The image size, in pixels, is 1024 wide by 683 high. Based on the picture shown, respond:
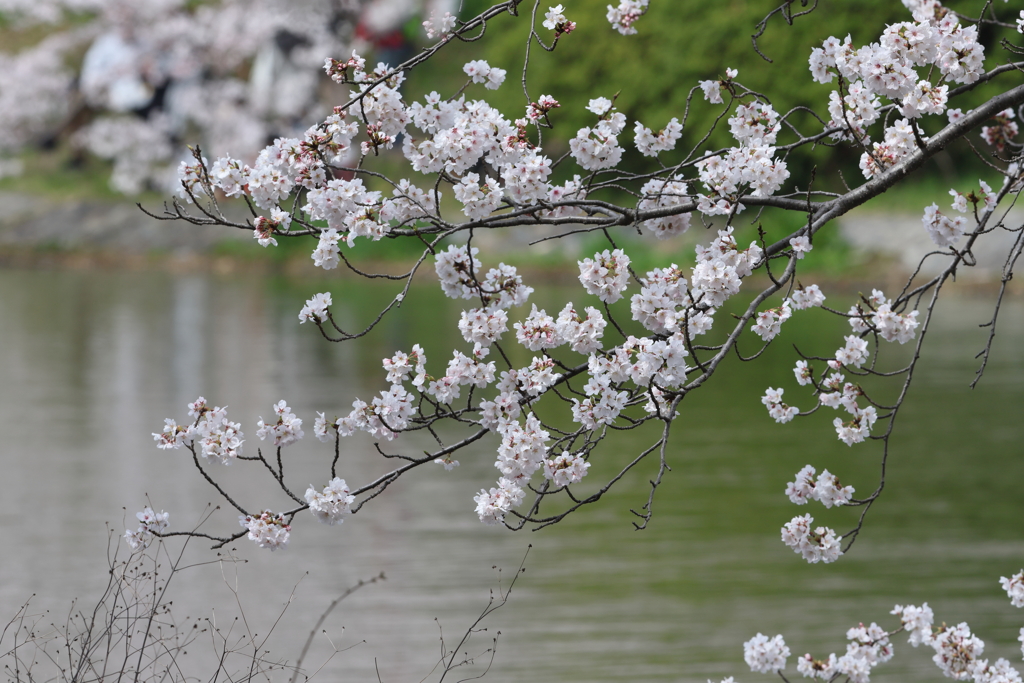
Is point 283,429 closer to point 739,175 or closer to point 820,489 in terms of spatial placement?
point 739,175

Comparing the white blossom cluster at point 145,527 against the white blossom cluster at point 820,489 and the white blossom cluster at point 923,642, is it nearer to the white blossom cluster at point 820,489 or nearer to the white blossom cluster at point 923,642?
the white blossom cluster at point 820,489

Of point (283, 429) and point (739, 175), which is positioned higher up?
point (739, 175)

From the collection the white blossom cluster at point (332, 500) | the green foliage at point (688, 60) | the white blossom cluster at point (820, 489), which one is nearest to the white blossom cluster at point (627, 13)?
the white blossom cluster at point (820, 489)

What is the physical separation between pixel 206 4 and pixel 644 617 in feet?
112

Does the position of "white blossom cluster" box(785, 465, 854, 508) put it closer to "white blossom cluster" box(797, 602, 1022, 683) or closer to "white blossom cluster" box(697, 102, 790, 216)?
"white blossom cluster" box(797, 602, 1022, 683)

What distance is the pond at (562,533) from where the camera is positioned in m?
5.97

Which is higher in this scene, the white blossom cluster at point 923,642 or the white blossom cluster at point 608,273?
the white blossom cluster at point 608,273

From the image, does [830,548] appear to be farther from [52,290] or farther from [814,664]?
[52,290]

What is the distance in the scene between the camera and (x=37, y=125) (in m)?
32.9

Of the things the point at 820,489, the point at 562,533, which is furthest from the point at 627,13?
the point at 562,533

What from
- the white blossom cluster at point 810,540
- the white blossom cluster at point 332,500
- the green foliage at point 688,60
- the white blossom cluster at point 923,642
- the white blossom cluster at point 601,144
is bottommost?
the white blossom cluster at point 923,642

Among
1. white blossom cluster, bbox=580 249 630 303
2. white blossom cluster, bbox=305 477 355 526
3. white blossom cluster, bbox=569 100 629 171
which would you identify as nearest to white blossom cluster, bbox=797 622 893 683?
white blossom cluster, bbox=580 249 630 303

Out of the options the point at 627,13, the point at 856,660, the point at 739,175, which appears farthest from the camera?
the point at 627,13

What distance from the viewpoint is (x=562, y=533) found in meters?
7.77
